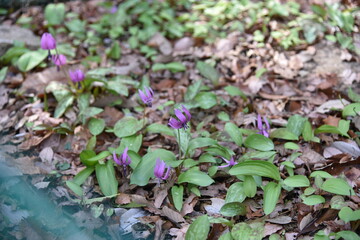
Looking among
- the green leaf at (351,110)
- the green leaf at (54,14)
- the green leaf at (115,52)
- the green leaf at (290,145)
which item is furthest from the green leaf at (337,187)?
the green leaf at (54,14)

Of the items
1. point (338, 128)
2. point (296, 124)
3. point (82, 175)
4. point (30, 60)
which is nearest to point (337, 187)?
point (338, 128)

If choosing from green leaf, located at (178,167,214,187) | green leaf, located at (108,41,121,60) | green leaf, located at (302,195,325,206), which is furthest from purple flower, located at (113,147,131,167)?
green leaf, located at (108,41,121,60)

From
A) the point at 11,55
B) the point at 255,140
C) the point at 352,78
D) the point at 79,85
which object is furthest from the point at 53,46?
the point at 352,78

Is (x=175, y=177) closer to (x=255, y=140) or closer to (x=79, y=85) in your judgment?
(x=255, y=140)

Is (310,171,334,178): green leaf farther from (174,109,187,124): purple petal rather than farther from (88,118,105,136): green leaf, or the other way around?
(88,118,105,136): green leaf

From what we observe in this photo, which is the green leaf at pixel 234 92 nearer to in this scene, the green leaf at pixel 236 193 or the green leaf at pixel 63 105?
the green leaf at pixel 236 193

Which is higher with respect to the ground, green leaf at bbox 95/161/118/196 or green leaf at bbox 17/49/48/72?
green leaf at bbox 17/49/48/72
